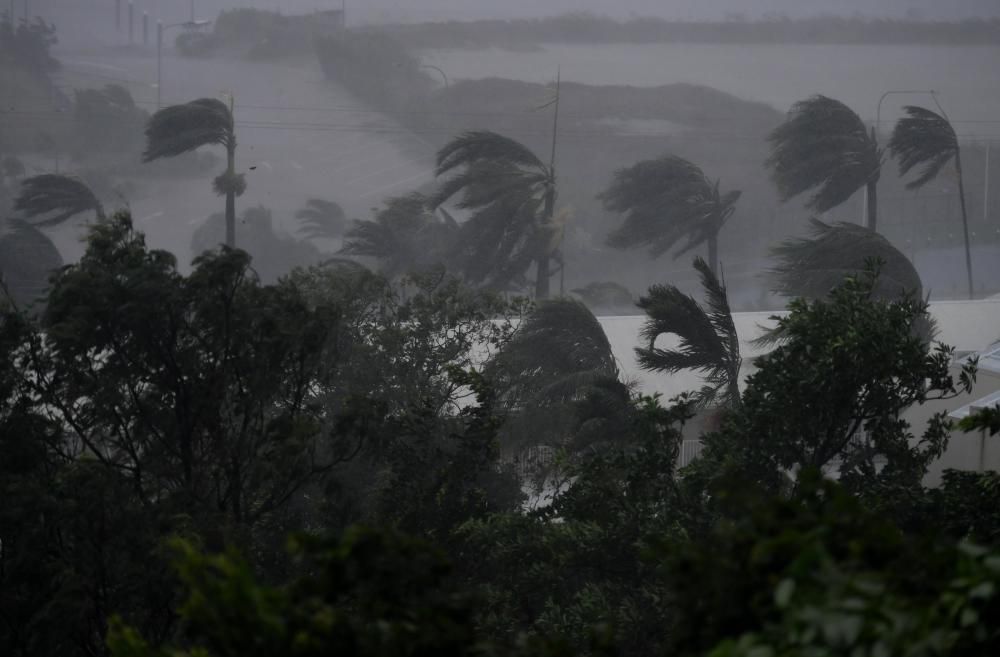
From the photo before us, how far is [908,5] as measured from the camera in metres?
59.6

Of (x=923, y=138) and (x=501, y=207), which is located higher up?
(x=923, y=138)

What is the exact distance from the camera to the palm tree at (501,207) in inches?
1045

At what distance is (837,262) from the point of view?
72.7 feet

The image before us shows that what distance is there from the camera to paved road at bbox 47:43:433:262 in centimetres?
4850

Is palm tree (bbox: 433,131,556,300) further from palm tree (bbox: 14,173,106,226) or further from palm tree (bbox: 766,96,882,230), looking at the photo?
palm tree (bbox: 14,173,106,226)

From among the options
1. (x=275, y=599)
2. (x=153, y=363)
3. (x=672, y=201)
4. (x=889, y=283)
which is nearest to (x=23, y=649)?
(x=153, y=363)

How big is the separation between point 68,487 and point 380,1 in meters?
51.9

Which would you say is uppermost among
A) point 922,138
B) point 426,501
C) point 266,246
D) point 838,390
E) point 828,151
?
point 922,138

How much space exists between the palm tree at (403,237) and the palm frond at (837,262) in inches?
364

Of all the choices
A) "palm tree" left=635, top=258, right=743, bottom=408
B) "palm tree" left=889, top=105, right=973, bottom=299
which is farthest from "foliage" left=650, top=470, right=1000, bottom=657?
"palm tree" left=889, top=105, right=973, bottom=299

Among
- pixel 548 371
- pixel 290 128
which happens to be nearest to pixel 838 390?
pixel 548 371

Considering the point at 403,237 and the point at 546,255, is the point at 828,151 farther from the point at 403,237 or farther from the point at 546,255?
the point at 403,237

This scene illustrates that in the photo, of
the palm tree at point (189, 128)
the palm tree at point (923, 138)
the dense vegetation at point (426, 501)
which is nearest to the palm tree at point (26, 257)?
the palm tree at point (189, 128)

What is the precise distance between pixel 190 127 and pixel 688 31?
34228 mm
